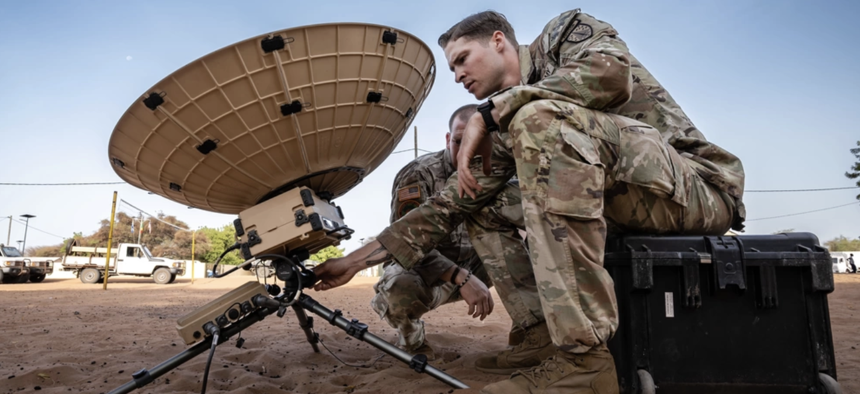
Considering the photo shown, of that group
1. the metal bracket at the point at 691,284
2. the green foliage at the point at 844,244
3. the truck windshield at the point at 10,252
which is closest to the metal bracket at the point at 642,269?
the metal bracket at the point at 691,284

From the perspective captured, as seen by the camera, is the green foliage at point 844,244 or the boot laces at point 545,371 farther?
the green foliage at point 844,244

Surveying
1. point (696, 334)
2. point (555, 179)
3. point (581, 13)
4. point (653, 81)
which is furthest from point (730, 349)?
point (581, 13)

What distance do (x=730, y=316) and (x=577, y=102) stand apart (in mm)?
906

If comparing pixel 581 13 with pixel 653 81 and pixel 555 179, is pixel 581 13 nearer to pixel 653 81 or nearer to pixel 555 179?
pixel 653 81

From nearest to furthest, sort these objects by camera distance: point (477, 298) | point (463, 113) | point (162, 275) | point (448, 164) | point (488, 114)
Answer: point (488, 114) < point (477, 298) < point (463, 113) < point (448, 164) < point (162, 275)

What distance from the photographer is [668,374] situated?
67.9 inches

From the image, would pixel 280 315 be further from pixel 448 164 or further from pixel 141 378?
pixel 448 164

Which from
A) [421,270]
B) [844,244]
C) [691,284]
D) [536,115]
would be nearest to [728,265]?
[691,284]

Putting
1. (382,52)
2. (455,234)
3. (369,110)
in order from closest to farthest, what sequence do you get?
1. (382,52)
2. (369,110)
3. (455,234)

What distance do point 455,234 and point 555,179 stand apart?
67.8 inches

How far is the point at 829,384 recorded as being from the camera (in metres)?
1.64

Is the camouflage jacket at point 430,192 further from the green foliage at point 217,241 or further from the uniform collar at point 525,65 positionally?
the green foliage at point 217,241

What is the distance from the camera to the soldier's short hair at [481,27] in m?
2.34

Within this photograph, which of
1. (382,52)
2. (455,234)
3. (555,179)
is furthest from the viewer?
(455,234)
